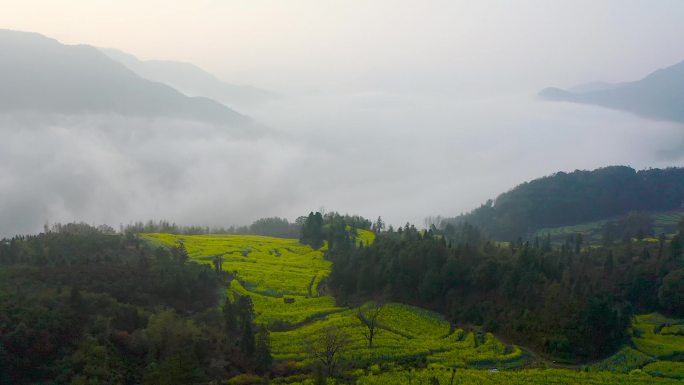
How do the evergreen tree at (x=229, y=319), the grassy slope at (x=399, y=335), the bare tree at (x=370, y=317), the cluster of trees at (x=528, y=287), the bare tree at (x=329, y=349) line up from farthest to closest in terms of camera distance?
the bare tree at (x=370, y=317)
the cluster of trees at (x=528, y=287)
the evergreen tree at (x=229, y=319)
the grassy slope at (x=399, y=335)
the bare tree at (x=329, y=349)

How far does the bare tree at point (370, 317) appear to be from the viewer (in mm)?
42969

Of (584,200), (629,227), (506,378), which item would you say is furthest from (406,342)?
(584,200)

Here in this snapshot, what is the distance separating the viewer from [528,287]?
168 feet

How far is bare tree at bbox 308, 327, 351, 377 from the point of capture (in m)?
35.7

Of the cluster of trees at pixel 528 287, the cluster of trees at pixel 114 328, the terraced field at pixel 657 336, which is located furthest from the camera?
the cluster of trees at pixel 528 287

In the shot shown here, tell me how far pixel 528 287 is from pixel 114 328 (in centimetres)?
3641

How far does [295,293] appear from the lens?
62.3 meters

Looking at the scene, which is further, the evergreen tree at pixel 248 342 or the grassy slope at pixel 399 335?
the grassy slope at pixel 399 335

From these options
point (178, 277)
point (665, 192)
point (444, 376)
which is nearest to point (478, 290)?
point (444, 376)

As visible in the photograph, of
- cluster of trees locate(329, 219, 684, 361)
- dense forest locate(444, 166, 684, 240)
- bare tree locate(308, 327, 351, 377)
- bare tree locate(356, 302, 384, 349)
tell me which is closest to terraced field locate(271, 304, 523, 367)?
bare tree locate(356, 302, 384, 349)

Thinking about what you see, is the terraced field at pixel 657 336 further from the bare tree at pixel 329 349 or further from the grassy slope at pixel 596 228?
the grassy slope at pixel 596 228

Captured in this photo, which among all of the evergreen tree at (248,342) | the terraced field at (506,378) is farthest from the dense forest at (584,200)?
the evergreen tree at (248,342)

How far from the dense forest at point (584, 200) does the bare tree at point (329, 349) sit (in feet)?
335

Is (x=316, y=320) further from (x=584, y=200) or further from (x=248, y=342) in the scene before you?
(x=584, y=200)
